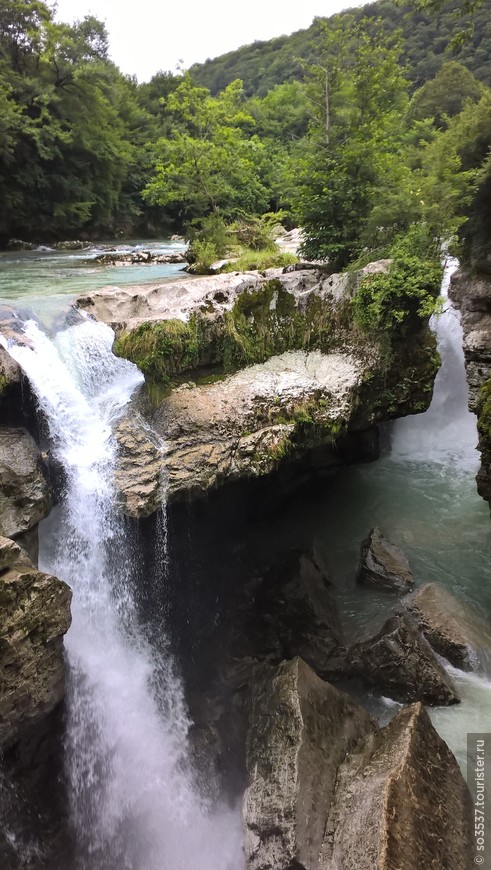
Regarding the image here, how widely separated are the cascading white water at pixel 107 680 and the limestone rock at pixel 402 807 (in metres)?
1.57

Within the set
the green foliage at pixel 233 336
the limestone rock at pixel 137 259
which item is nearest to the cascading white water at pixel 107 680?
the green foliage at pixel 233 336

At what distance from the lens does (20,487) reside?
6211mm

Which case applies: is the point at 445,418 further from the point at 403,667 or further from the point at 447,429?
the point at 403,667

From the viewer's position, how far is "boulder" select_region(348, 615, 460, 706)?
20.5 ft

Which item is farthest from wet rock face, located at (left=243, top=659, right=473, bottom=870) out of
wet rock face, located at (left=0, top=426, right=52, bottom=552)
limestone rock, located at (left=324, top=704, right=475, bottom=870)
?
wet rock face, located at (left=0, top=426, right=52, bottom=552)

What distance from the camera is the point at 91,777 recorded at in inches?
227

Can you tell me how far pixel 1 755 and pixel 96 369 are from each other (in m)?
5.41

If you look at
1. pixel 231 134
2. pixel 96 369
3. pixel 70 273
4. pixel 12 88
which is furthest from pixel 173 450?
pixel 12 88

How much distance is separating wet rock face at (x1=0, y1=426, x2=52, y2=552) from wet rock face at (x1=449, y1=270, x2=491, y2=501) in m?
Result: 6.35

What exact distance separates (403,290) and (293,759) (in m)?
6.33

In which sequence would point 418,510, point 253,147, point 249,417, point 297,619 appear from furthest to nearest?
point 253,147, point 418,510, point 297,619, point 249,417

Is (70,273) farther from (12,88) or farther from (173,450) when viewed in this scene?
(12,88)

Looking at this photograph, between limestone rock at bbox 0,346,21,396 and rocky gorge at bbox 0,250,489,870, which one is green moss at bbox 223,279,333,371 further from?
limestone rock at bbox 0,346,21,396

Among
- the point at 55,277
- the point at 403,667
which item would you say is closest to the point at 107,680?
the point at 403,667
